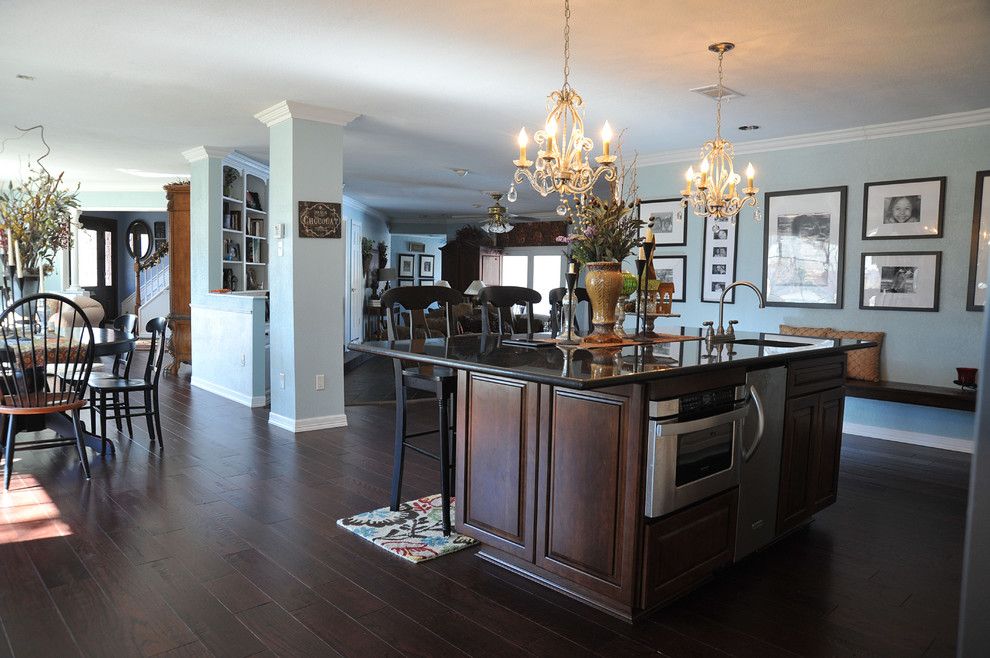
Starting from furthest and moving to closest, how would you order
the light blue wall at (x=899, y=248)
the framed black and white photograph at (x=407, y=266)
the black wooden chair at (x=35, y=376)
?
the framed black and white photograph at (x=407, y=266)
the light blue wall at (x=899, y=248)
the black wooden chair at (x=35, y=376)

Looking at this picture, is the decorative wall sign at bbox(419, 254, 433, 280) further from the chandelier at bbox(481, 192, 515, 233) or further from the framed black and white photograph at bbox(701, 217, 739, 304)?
the framed black and white photograph at bbox(701, 217, 739, 304)

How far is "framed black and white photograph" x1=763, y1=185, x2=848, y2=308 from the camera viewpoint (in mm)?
5629

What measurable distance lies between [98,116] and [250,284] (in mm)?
2704

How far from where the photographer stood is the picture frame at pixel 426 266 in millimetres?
14586

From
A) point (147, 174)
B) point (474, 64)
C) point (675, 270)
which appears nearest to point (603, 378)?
point (474, 64)

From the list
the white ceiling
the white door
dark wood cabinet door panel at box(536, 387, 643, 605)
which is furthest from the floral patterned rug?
the white door

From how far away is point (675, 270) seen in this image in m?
6.75

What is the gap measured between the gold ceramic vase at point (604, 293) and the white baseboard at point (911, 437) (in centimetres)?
319

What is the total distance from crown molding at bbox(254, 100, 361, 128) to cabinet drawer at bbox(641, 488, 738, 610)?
Result: 13.4 ft

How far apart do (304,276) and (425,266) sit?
9.59 meters

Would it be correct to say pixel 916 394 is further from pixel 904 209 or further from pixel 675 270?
pixel 675 270

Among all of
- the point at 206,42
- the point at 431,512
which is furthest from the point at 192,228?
the point at 431,512

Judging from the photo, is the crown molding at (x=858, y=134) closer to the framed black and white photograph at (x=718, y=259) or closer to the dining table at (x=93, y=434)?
the framed black and white photograph at (x=718, y=259)

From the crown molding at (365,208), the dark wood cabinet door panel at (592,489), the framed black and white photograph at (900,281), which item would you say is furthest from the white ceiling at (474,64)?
the crown molding at (365,208)
